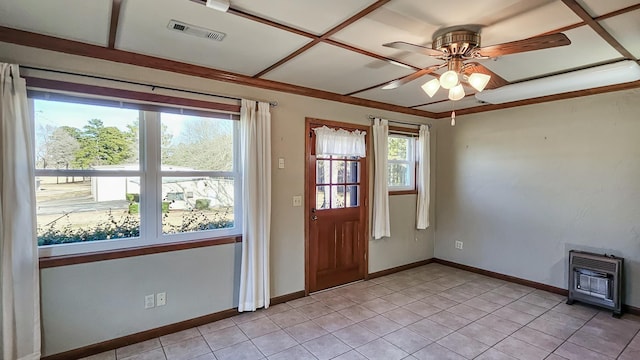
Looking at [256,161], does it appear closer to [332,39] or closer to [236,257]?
[236,257]

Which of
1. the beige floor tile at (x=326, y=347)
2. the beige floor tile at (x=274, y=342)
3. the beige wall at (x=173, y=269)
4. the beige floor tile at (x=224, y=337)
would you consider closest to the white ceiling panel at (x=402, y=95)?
the beige wall at (x=173, y=269)

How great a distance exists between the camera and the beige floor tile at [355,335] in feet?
9.33

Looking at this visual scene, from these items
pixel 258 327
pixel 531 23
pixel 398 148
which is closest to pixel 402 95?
pixel 398 148

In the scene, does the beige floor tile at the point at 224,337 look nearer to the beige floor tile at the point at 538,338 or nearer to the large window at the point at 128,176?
the large window at the point at 128,176

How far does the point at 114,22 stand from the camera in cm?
214

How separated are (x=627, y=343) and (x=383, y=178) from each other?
2873 mm

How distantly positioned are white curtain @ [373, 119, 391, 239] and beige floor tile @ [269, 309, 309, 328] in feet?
5.34

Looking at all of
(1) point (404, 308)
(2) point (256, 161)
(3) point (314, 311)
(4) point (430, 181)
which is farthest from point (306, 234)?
(4) point (430, 181)

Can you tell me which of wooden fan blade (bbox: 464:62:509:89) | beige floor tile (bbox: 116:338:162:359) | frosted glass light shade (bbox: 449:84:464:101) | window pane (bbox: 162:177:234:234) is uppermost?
wooden fan blade (bbox: 464:62:509:89)

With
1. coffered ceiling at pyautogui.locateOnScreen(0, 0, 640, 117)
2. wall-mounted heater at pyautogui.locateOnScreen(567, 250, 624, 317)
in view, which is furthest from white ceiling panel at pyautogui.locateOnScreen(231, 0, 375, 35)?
wall-mounted heater at pyautogui.locateOnScreen(567, 250, 624, 317)

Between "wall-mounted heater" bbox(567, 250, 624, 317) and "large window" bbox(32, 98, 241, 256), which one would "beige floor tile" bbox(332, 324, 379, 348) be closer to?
"large window" bbox(32, 98, 241, 256)

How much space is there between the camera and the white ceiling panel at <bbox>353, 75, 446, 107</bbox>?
146 inches

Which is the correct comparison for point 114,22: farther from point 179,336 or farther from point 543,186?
point 543,186

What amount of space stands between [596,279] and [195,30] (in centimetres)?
458
